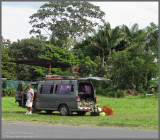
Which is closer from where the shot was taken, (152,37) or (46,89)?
(46,89)

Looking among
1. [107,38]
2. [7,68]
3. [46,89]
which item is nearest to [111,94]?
[107,38]

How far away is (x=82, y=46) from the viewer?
59.2 m

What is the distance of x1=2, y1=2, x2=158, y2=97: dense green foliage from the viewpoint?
46375 millimetres

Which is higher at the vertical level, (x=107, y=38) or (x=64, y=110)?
(x=107, y=38)

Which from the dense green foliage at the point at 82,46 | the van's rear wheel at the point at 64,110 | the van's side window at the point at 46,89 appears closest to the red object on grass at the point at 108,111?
the van's rear wheel at the point at 64,110

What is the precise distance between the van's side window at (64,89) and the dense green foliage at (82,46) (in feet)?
81.0

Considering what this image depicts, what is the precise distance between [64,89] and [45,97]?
1382 mm

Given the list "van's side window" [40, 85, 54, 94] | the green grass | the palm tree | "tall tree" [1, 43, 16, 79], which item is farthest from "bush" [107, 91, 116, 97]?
"van's side window" [40, 85, 54, 94]

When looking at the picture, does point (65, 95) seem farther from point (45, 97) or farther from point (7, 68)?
point (7, 68)

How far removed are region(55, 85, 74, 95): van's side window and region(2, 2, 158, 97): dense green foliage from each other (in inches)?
972

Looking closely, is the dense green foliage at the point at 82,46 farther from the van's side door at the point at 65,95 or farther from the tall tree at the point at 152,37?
the van's side door at the point at 65,95

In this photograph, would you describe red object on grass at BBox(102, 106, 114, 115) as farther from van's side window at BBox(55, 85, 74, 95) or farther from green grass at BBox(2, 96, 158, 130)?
van's side window at BBox(55, 85, 74, 95)

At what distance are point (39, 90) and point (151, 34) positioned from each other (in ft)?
125

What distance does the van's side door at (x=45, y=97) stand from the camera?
20.0 metres
